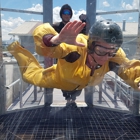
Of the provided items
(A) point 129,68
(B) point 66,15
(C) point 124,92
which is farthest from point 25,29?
(C) point 124,92

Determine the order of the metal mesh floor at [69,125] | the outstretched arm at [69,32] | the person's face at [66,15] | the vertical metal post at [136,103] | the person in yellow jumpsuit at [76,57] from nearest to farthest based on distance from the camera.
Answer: the outstretched arm at [69,32], the person in yellow jumpsuit at [76,57], the person's face at [66,15], the metal mesh floor at [69,125], the vertical metal post at [136,103]

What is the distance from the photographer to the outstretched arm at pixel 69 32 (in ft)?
2.21

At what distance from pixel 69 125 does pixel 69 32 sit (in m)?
0.66

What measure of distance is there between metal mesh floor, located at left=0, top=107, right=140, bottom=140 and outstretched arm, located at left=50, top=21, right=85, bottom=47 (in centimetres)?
57

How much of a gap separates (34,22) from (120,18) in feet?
1.47

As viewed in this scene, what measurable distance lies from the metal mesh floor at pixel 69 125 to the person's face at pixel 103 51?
440mm

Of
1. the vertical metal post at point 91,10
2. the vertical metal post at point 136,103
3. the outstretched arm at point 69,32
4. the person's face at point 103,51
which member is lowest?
the vertical metal post at point 136,103

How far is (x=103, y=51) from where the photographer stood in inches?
33.7

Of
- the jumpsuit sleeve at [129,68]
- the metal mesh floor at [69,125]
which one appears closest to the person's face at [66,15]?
the jumpsuit sleeve at [129,68]

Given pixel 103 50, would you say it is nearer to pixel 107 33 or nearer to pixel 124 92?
pixel 107 33

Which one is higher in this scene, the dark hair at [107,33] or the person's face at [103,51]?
the dark hair at [107,33]

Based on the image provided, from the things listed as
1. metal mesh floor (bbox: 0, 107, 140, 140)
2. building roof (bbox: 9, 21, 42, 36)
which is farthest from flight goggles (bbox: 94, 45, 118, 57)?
metal mesh floor (bbox: 0, 107, 140, 140)

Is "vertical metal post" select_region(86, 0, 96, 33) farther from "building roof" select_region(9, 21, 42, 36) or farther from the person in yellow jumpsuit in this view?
"building roof" select_region(9, 21, 42, 36)

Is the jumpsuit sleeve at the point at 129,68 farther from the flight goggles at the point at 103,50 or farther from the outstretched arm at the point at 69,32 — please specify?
the outstretched arm at the point at 69,32
